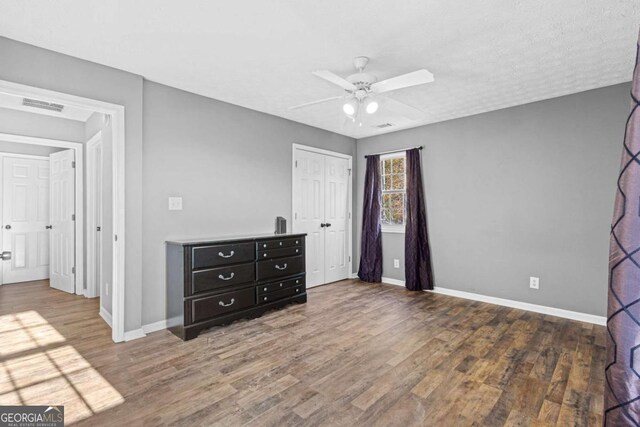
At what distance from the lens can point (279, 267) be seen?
151 inches

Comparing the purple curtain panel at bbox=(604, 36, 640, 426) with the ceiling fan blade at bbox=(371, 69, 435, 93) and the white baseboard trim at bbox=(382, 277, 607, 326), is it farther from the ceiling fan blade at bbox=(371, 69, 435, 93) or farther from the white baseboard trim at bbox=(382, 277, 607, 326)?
the white baseboard trim at bbox=(382, 277, 607, 326)

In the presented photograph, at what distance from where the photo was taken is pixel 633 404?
1.92 ft

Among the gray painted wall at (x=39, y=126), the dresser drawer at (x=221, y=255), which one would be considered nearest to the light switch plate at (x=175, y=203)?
the dresser drawer at (x=221, y=255)

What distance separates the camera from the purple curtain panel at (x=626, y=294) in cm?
59

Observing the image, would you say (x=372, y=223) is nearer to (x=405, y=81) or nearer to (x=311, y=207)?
(x=311, y=207)

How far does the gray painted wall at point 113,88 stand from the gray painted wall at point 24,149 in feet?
10.7

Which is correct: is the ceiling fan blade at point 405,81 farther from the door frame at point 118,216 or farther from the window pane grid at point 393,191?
the window pane grid at point 393,191

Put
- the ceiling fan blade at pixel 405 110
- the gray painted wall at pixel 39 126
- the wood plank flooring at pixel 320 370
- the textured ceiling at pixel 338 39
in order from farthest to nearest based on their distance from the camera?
the gray painted wall at pixel 39 126 < the ceiling fan blade at pixel 405 110 < the textured ceiling at pixel 338 39 < the wood plank flooring at pixel 320 370

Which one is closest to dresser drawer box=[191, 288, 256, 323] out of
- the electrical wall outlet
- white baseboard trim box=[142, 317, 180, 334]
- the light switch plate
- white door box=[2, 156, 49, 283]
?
white baseboard trim box=[142, 317, 180, 334]

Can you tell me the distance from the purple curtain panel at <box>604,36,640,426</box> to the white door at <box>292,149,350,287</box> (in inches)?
164

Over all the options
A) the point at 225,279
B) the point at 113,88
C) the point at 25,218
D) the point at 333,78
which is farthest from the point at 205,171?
the point at 25,218

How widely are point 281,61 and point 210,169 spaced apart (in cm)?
152

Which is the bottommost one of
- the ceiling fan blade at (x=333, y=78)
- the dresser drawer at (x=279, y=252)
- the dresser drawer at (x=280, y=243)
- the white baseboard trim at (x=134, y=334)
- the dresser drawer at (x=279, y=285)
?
the white baseboard trim at (x=134, y=334)

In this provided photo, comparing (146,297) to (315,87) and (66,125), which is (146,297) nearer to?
(315,87)
